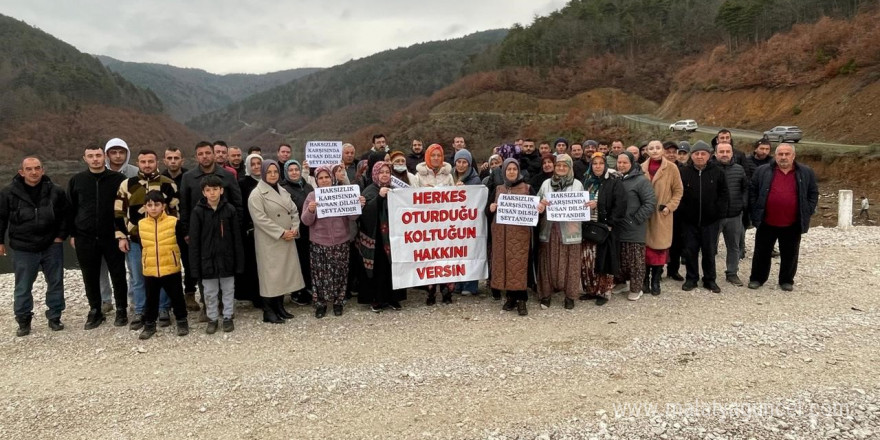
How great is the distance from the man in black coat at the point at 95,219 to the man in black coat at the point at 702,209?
7.66 m

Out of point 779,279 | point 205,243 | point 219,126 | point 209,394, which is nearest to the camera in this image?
point 209,394

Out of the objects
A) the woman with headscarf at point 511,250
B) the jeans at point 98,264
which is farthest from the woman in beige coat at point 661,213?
the jeans at point 98,264

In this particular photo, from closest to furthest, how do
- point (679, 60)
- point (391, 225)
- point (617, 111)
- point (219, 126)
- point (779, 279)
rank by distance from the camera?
point (391, 225) < point (779, 279) < point (617, 111) < point (679, 60) < point (219, 126)

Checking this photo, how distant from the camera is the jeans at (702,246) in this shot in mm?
7027

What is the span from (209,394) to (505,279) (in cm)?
362

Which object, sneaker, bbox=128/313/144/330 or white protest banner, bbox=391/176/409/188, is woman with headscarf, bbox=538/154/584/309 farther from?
sneaker, bbox=128/313/144/330

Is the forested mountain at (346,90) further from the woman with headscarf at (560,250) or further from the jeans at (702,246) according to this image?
the woman with headscarf at (560,250)

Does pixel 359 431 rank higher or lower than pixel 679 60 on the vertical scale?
lower

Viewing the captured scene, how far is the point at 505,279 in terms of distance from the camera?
6.36 meters

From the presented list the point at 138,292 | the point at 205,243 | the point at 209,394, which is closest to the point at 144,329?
the point at 138,292

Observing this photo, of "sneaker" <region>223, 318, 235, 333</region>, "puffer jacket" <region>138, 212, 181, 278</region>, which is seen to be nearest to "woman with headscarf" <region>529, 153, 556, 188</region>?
"sneaker" <region>223, 318, 235, 333</region>

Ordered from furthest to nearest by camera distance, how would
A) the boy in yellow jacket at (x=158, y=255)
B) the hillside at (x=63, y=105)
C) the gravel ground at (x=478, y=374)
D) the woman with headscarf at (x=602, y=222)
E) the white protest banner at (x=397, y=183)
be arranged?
1. the hillside at (x=63, y=105)
2. the white protest banner at (x=397, y=183)
3. the woman with headscarf at (x=602, y=222)
4. the boy in yellow jacket at (x=158, y=255)
5. the gravel ground at (x=478, y=374)

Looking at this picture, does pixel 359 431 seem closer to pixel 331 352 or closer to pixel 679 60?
pixel 331 352

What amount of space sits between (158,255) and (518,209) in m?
4.33
